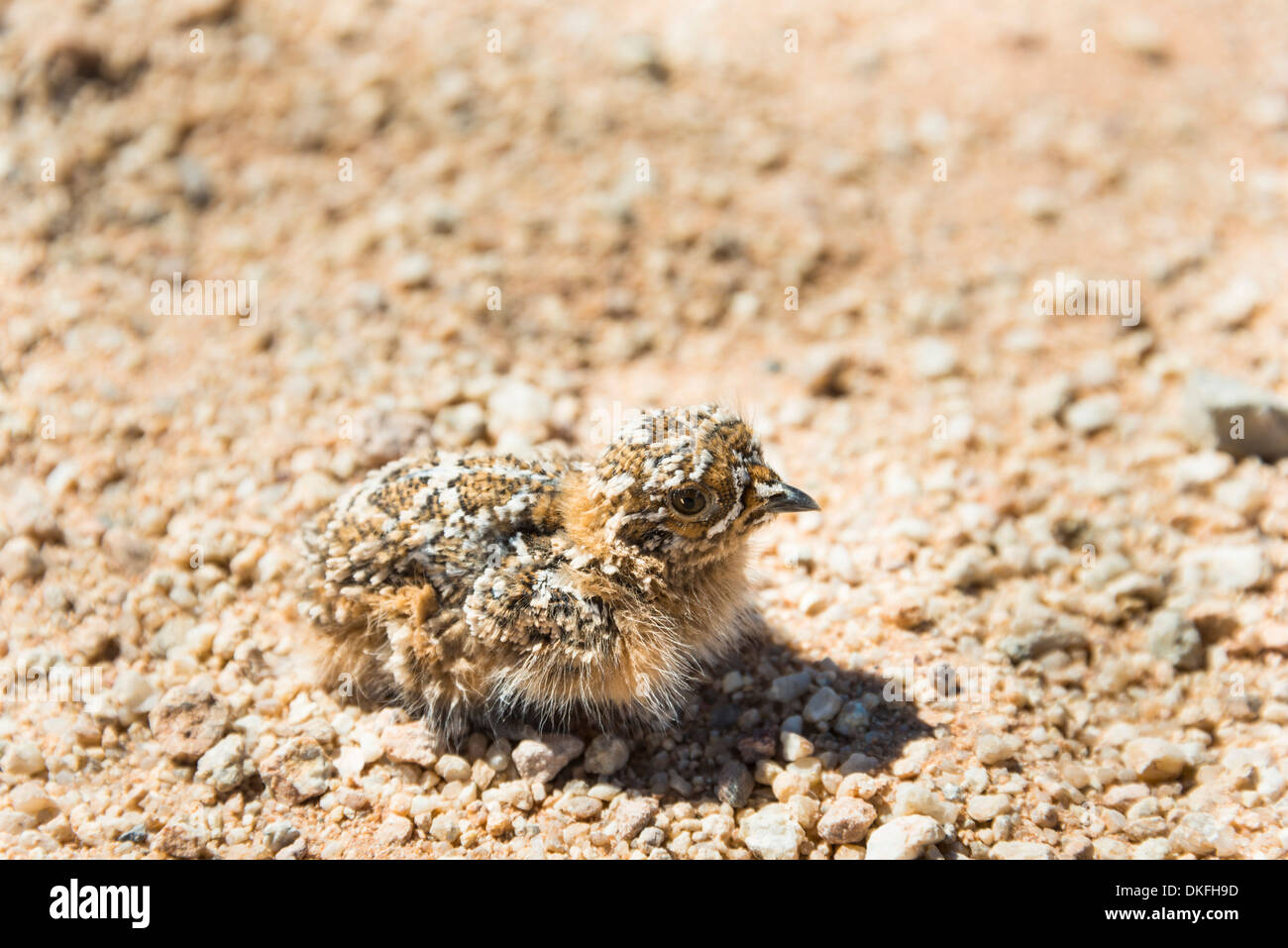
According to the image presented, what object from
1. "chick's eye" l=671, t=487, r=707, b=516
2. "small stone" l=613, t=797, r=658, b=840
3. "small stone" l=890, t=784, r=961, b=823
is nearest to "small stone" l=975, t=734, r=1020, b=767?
"small stone" l=890, t=784, r=961, b=823

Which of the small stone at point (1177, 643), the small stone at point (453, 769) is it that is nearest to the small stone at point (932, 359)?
the small stone at point (1177, 643)

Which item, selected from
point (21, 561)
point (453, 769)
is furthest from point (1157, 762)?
point (21, 561)

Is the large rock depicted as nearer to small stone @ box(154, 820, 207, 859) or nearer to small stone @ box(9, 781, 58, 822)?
small stone @ box(154, 820, 207, 859)

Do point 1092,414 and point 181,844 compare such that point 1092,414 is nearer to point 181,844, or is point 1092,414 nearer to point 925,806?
point 925,806

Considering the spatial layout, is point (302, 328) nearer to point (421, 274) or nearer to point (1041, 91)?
point (421, 274)

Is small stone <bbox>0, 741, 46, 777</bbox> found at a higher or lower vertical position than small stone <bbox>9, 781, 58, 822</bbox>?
higher

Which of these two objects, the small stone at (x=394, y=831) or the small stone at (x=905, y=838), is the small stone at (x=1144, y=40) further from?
the small stone at (x=394, y=831)
